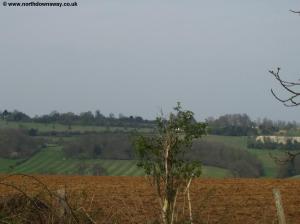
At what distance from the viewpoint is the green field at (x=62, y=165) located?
38.3 metres

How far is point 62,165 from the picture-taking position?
43344 mm

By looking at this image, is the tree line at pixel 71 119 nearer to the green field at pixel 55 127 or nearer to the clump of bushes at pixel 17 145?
the green field at pixel 55 127

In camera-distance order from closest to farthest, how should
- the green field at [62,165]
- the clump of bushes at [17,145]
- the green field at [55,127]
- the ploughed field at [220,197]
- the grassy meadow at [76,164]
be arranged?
1. the ploughed field at [220,197]
2. the grassy meadow at [76,164]
3. the green field at [62,165]
4. the clump of bushes at [17,145]
5. the green field at [55,127]

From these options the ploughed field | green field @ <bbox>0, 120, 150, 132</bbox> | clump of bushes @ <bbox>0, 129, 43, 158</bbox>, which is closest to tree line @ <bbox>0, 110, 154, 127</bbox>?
green field @ <bbox>0, 120, 150, 132</bbox>

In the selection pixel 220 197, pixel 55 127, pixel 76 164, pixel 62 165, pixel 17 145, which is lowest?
pixel 62 165

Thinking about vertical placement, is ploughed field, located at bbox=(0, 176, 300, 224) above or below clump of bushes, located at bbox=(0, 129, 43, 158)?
below

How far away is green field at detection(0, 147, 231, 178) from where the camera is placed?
126ft

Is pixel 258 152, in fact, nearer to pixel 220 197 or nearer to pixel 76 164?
pixel 76 164

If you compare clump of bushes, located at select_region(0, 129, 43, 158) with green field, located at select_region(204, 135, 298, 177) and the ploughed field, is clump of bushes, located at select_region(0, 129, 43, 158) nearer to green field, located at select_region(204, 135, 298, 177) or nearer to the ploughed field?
green field, located at select_region(204, 135, 298, 177)

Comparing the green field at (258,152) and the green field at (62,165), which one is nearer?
the green field at (62,165)

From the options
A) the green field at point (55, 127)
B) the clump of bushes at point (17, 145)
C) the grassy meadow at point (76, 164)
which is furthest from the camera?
the green field at point (55, 127)

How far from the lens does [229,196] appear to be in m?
15.7

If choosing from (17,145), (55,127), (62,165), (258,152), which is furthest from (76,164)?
(55,127)

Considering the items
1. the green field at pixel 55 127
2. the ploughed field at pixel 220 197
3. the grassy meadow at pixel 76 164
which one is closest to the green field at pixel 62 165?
the grassy meadow at pixel 76 164
